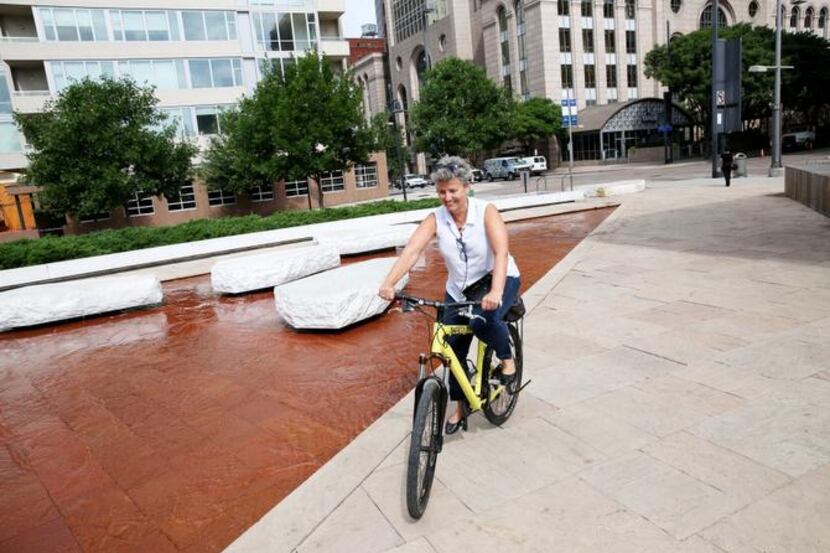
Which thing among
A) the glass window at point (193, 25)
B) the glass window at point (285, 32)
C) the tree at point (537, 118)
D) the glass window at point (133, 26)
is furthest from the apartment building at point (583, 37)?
the glass window at point (133, 26)

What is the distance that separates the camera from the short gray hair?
3.54 meters

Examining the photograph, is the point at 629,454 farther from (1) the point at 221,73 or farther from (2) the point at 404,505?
(1) the point at 221,73

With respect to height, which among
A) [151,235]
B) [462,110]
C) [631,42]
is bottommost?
[151,235]

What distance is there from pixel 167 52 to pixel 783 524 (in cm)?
4147

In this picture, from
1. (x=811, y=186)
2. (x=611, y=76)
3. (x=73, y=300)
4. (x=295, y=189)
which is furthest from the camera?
(x=611, y=76)

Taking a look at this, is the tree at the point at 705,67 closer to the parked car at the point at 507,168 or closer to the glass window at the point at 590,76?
the glass window at the point at 590,76

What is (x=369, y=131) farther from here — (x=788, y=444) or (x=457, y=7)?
(x=457, y=7)

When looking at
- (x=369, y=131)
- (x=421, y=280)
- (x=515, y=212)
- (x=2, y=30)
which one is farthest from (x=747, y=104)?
(x=2, y=30)

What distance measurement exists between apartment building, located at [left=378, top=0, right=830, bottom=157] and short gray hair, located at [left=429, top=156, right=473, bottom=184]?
55.9 metres

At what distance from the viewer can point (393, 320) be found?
7801 millimetres

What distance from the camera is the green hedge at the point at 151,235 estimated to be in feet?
47.0

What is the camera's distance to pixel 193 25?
37.8 meters

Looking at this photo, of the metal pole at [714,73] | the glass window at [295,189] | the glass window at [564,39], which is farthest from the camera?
the glass window at [564,39]

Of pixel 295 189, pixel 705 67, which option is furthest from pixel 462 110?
pixel 295 189
